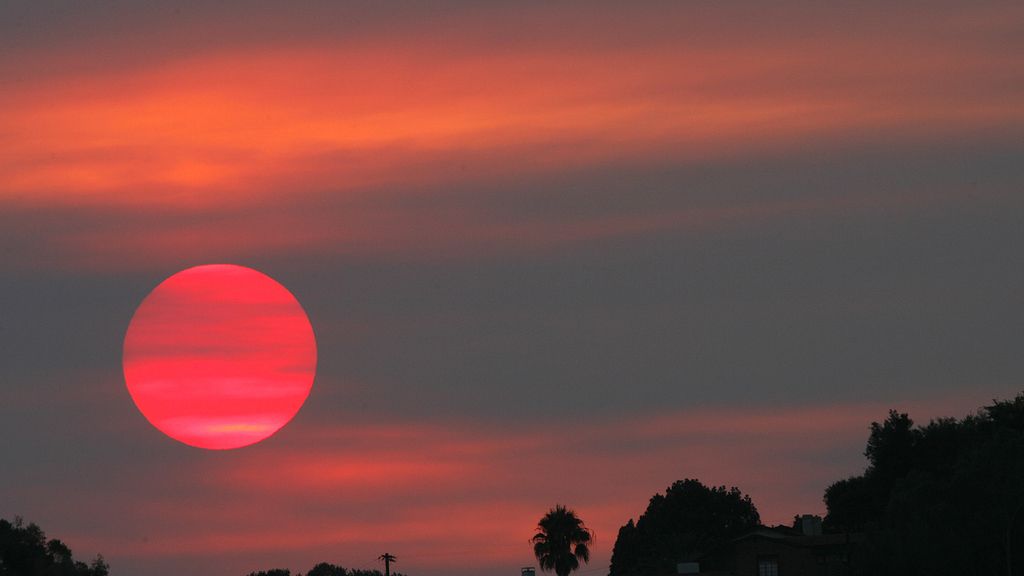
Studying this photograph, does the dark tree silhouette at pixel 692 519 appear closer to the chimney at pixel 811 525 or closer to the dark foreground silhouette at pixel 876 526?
the dark foreground silhouette at pixel 876 526

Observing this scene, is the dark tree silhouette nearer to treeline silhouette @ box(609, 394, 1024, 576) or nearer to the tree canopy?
treeline silhouette @ box(609, 394, 1024, 576)

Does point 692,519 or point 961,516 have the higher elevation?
point 692,519

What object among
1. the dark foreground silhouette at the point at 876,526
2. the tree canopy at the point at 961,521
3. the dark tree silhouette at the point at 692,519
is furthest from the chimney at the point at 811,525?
the dark tree silhouette at the point at 692,519

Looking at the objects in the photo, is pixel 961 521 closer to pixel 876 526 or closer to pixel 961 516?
pixel 961 516

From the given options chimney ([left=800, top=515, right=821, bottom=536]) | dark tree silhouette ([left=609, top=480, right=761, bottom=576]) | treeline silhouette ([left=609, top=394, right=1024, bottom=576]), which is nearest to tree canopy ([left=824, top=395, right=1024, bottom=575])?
treeline silhouette ([left=609, top=394, right=1024, bottom=576])

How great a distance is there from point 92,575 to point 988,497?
94135mm

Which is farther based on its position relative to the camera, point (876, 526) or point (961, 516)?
point (876, 526)

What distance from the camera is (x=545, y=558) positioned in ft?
501

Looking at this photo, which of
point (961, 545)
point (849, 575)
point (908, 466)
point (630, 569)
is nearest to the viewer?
point (961, 545)

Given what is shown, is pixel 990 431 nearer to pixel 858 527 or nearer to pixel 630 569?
pixel 858 527

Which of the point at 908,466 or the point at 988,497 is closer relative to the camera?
the point at 988,497

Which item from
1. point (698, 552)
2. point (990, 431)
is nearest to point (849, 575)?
point (990, 431)

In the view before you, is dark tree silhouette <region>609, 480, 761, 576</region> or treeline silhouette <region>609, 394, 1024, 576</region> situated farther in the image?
dark tree silhouette <region>609, 480, 761, 576</region>

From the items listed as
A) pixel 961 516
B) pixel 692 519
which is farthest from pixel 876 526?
pixel 692 519
